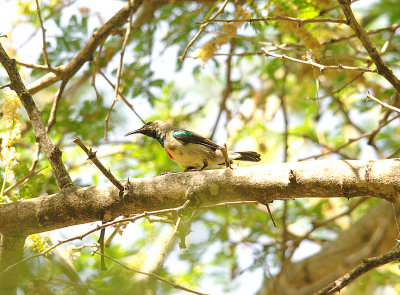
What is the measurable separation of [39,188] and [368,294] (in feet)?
17.0

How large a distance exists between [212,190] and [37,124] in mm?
1575

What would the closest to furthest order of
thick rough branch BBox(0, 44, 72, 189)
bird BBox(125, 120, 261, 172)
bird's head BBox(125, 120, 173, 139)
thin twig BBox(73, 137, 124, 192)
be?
thin twig BBox(73, 137, 124, 192) → thick rough branch BBox(0, 44, 72, 189) → bird BBox(125, 120, 261, 172) → bird's head BBox(125, 120, 173, 139)

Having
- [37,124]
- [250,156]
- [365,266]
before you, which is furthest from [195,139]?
[365,266]

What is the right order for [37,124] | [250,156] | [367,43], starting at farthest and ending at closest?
[250,156] < [37,124] < [367,43]

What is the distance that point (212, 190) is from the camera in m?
3.47

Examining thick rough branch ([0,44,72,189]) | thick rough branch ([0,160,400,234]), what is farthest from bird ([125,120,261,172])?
thick rough branch ([0,160,400,234])

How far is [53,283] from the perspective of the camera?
2824mm

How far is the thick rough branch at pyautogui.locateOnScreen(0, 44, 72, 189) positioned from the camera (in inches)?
147

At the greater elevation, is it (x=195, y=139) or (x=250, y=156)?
(x=195, y=139)

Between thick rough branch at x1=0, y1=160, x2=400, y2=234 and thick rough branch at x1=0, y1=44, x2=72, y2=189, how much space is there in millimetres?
162

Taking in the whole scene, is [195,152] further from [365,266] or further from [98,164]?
[365,266]

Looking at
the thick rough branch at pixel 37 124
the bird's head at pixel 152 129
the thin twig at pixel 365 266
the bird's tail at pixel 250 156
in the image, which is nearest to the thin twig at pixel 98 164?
the thick rough branch at pixel 37 124

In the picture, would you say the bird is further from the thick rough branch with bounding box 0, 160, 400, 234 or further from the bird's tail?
the thick rough branch with bounding box 0, 160, 400, 234

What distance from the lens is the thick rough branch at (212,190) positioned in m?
3.18
